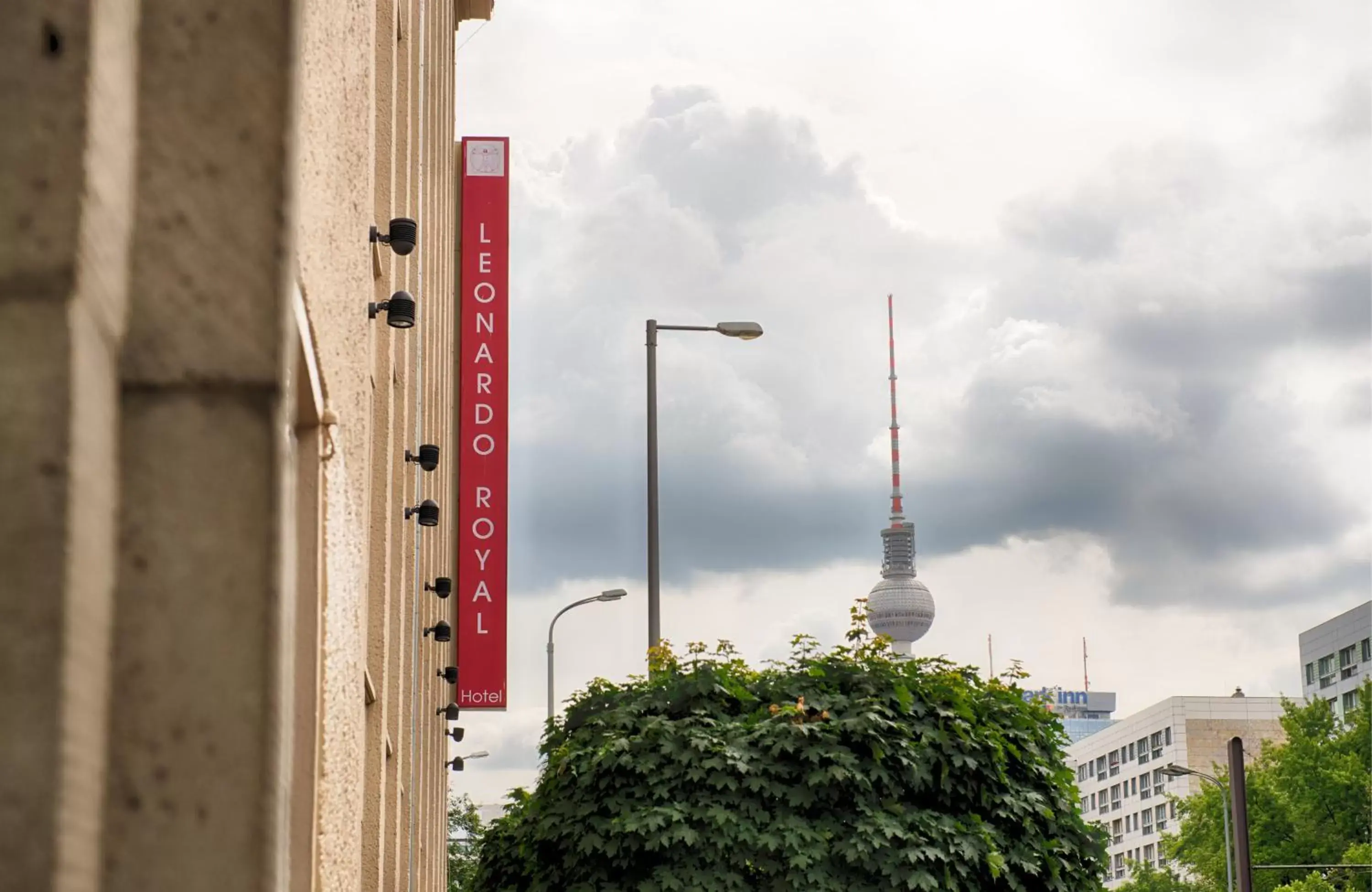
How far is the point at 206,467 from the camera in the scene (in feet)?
6.75

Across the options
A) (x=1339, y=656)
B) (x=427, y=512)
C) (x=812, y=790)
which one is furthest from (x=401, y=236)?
(x=1339, y=656)

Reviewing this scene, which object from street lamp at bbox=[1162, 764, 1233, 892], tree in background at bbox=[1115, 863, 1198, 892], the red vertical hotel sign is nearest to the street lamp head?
the red vertical hotel sign

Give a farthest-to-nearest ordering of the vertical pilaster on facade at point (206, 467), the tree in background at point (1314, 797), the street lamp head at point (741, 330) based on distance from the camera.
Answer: the tree in background at point (1314, 797)
the street lamp head at point (741, 330)
the vertical pilaster on facade at point (206, 467)

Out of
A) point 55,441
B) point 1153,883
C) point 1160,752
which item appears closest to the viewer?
point 55,441

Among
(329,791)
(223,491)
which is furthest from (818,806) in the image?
(223,491)

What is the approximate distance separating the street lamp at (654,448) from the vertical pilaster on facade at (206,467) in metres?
15.5

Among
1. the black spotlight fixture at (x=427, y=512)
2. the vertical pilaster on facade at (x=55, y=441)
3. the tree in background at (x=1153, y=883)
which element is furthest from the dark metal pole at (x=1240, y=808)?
the tree in background at (x=1153, y=883)

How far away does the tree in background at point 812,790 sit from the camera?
1190 cm

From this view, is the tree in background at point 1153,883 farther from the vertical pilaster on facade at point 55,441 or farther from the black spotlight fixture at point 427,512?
the vertical pilaster on facade at point 55,441

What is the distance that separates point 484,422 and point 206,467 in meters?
24.7

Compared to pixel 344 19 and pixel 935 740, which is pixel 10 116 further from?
pixel 935 740

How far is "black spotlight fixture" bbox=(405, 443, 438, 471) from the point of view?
13.4 metres

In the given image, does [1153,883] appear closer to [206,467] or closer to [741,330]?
[741,330]

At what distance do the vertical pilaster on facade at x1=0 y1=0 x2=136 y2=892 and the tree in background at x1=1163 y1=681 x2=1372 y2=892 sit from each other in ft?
148
